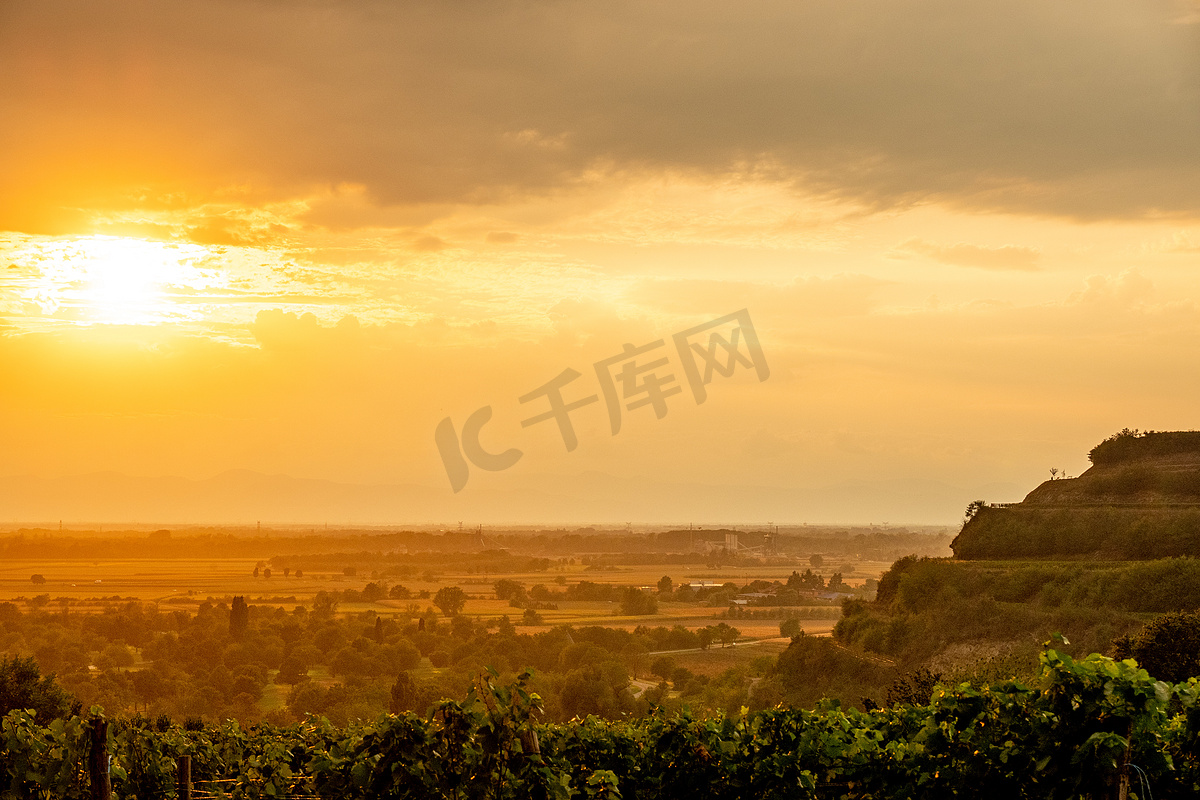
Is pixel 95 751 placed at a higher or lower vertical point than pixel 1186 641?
higher

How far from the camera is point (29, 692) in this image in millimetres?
29281

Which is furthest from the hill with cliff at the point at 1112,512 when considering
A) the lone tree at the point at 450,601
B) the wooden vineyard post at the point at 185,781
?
the lone tree at the point at 450,601

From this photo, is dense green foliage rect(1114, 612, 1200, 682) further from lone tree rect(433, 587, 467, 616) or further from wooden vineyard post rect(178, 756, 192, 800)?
lone tree rect(433, 587, 467, 616)

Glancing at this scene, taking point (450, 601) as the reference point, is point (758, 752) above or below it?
above

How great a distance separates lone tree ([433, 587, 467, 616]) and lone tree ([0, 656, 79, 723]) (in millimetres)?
106300

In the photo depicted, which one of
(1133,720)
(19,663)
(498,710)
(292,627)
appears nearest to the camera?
(1133,720)

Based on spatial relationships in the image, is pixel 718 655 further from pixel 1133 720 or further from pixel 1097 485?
pixel 1133 720

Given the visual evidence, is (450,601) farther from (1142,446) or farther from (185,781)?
(185,781)

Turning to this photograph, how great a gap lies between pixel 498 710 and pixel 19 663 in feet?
102

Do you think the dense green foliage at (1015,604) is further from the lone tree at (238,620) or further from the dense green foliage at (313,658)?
the lone tree at (238,620)

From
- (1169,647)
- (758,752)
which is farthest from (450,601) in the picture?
(758,752)

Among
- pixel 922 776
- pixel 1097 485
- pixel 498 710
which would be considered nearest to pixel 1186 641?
pixel 922 776

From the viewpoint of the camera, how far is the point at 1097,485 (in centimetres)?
6116

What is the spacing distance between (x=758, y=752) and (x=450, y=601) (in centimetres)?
13857
